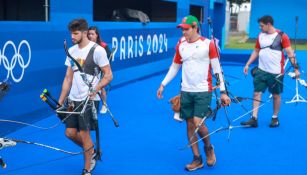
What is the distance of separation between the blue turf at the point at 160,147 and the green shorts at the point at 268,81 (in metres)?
0.63

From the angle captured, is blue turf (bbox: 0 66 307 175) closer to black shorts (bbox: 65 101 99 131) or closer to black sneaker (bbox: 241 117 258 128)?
black sneaker (bbox: 241 117 258 128)

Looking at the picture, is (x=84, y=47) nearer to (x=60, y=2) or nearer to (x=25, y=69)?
(x=25, y=69)

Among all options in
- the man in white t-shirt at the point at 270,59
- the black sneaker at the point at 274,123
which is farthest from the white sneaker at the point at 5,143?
the black sneaker at the point at 274,123

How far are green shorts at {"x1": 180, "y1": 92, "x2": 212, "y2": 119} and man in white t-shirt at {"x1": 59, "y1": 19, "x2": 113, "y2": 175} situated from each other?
98cm

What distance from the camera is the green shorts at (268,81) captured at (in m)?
7.15

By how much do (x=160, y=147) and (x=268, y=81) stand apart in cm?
221

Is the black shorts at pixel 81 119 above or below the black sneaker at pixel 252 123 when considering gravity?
above

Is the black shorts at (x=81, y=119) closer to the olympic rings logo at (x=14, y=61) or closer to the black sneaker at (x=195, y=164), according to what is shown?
the black sneaker at (x=195, y=164)

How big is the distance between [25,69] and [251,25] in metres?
28.8

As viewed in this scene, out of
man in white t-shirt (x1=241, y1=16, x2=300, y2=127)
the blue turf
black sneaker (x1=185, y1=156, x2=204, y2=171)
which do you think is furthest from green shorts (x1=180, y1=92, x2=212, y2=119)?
man in white t-shirt (x1=241, y1=16, x2=300, y2=127)

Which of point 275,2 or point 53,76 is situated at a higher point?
point 275,2

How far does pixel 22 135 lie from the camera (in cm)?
675

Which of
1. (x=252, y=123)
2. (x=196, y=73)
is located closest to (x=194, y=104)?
(x=196, y=73)

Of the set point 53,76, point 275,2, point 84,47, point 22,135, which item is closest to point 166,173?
point 84,47
